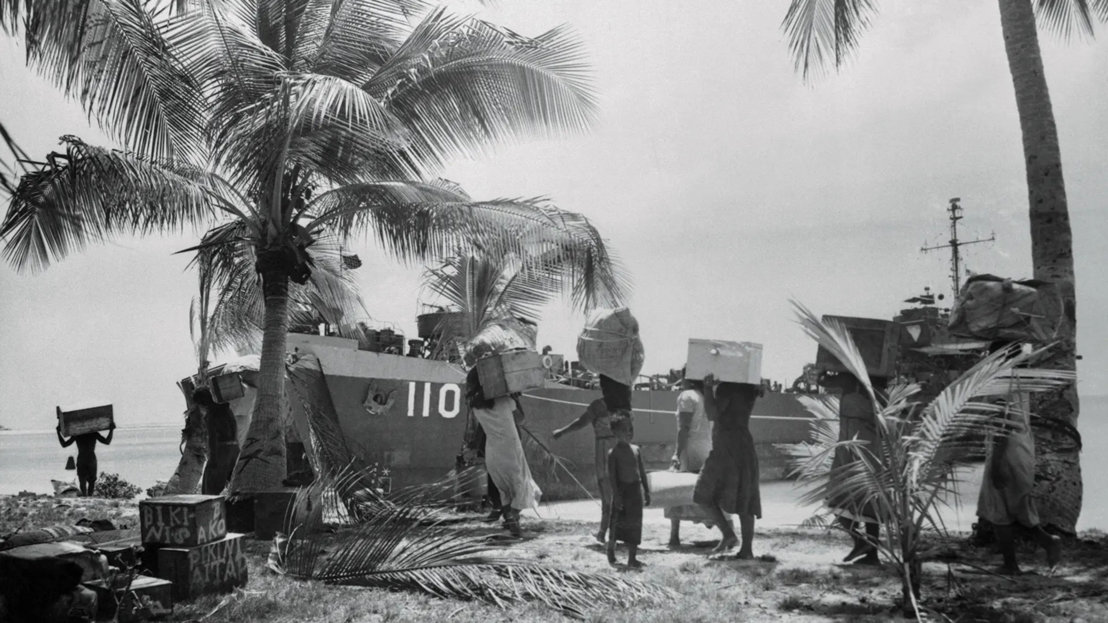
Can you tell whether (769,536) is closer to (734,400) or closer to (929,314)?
(734,400)

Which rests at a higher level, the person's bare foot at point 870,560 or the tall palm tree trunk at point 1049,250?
the tall palm tree trunk at point 1049,250

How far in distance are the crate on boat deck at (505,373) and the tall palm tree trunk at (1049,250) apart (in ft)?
13.5

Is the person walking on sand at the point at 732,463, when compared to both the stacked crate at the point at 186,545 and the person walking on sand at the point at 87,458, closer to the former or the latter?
the stacked crate at the point at 186,545

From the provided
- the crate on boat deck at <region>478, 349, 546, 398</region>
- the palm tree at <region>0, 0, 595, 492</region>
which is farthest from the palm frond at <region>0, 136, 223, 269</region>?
the crate on boat deck at <region>478, 349, 546, 398</region>

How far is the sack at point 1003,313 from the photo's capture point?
209 inches

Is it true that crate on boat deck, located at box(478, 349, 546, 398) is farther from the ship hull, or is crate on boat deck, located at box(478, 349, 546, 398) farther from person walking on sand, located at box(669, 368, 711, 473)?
the ship hull

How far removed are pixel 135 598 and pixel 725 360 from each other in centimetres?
382

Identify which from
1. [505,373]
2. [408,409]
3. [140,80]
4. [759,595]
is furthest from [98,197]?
[408,409]

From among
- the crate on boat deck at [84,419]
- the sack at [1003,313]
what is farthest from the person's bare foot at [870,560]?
the crate on boat deck at [84,419]

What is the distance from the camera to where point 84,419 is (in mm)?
10914

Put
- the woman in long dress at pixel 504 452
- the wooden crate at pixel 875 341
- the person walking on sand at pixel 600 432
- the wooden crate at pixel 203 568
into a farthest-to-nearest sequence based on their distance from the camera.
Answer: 1. the woman in long dress at pixel 504 452
2. the person walking on sand at pixel 600 432
3. the wooden crate at pixel 875 341
4. the wooden crate at pixel 203 568

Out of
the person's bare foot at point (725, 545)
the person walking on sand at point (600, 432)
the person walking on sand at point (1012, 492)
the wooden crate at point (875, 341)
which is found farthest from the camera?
the person walking on sand at point (600, 432)

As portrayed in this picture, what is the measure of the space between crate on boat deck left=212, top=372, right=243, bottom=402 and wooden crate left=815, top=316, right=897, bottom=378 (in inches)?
243

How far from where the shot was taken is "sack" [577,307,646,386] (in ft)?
21.9
